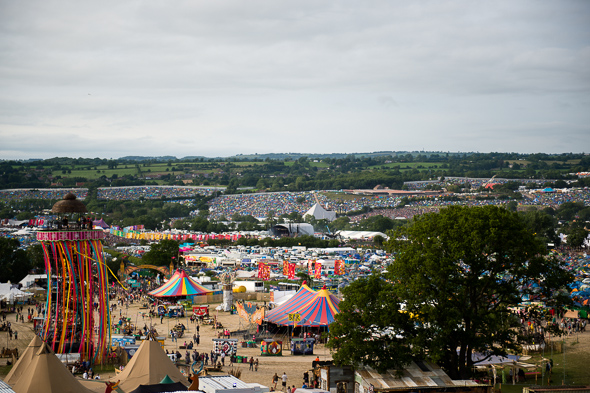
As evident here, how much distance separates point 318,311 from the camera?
30.3 meters

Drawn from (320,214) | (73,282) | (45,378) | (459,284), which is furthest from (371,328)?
(320,214)

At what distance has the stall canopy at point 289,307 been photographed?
30.6 metres

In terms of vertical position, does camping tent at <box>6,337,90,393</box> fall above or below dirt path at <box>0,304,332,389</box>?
above

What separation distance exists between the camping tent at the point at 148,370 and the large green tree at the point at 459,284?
197 inches

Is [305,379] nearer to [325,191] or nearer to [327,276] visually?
[327,276]

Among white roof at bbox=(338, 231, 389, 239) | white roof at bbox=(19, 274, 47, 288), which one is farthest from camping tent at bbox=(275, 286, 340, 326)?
white roof at bbox=(338, 231, 389, 239)

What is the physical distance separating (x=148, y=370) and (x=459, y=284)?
379 inches

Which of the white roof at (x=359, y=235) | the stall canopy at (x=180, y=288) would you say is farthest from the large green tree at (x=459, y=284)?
the white roof at (x=359, y=235)

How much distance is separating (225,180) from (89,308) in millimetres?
172003

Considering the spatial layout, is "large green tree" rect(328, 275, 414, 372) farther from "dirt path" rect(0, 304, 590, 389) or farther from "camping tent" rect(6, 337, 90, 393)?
"camping tent" rect(6, 337, 90, 393)

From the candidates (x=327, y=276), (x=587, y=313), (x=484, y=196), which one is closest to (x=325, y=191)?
(x=484, y=196)

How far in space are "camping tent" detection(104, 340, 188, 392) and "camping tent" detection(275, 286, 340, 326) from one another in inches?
478

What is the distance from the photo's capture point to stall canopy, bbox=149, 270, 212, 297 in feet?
133

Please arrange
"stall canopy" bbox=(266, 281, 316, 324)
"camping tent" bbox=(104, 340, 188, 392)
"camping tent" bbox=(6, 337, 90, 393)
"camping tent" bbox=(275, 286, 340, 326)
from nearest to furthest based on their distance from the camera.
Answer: "camping tent" bbox=(6, 337, 90, 393) < "camping tent" bbox=(104, 340, 188, 392) < "camping tent" bbox=(275, 286, 340, 326) < "stall canopy" bbox=(266, 281, 316, 324)
